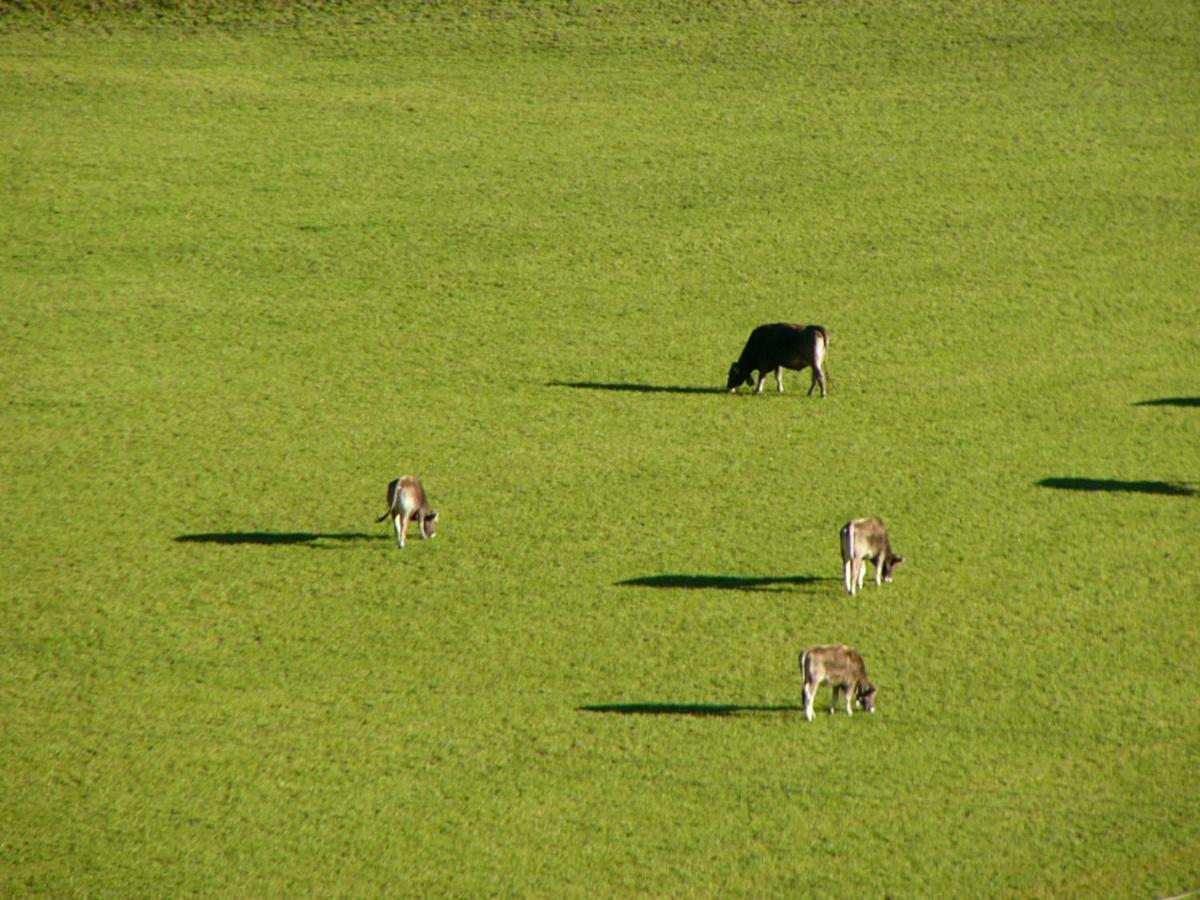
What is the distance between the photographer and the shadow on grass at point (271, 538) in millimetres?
24844

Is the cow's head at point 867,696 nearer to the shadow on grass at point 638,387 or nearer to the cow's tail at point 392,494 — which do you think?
the cow's tail at point 392,494

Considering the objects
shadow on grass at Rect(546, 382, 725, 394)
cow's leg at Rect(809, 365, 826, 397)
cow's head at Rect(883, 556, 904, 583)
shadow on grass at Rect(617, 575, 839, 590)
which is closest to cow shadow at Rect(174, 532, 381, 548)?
shadow on grass at Rect(617, 575, 839, 590)

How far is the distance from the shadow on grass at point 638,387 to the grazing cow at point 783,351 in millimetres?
735

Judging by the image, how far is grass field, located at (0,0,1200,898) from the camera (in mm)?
17891

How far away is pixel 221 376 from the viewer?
32.8 m

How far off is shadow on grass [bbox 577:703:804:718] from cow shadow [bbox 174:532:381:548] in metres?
6.47

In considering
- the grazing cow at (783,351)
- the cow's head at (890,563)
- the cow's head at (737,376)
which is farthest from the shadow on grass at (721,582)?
the cow's head at (737,376)

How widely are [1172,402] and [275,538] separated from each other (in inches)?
674

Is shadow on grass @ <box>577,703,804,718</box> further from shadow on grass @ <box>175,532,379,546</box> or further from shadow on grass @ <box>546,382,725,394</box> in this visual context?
shadow on grass @ <box>546,382,725,394</box>

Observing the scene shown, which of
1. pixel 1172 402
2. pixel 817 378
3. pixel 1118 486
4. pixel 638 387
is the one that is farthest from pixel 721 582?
pixel 1172 402

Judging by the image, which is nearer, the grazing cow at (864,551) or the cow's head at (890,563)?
the grazing cow at (864,551)

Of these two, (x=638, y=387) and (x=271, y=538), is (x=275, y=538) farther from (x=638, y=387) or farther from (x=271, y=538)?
(x=638, y=387)

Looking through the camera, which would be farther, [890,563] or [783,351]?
[783,351]

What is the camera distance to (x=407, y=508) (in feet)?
78.9
